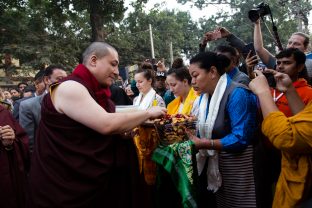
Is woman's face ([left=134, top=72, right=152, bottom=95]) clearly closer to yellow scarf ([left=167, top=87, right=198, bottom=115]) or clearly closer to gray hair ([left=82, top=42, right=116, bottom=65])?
yellow scarf ([left=167, top=87, right=198, bottom=115])

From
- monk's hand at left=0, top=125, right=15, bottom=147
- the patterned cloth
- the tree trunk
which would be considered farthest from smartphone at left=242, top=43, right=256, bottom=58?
the tree trunk

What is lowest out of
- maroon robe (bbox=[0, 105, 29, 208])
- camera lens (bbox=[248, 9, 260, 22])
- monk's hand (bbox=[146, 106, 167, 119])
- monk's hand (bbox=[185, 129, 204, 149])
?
maroon robe (bbox=[0, 105, 29, 208])

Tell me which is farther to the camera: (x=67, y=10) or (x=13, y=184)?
(x=67, y=10)

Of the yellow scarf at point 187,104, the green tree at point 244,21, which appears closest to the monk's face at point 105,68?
the yellow scarf at point 187,104

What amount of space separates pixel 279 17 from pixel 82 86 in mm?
36804

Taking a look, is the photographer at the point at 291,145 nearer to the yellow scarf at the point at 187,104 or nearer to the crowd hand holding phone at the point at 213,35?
the yellow scarf at the point at 187,104

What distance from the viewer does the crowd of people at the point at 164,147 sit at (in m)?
2.03

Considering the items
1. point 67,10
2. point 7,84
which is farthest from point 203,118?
point 7,84

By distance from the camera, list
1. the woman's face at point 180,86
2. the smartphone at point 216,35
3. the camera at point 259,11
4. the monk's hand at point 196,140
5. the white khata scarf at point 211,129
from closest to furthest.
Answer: the monk's hand at point 196,140, the white khata scarf at point 211,129, the camera at point 259,11, the smartphone at point 216,35, the woman's face at point 180,86

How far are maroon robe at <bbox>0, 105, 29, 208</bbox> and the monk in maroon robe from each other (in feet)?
2.99

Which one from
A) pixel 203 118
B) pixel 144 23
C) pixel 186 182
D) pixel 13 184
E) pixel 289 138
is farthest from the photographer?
pixel 144 23

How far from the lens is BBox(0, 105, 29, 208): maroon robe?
A: 2984 millimetres

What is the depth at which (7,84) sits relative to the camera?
19891mm

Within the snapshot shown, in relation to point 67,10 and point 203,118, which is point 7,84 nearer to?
point 67,10
